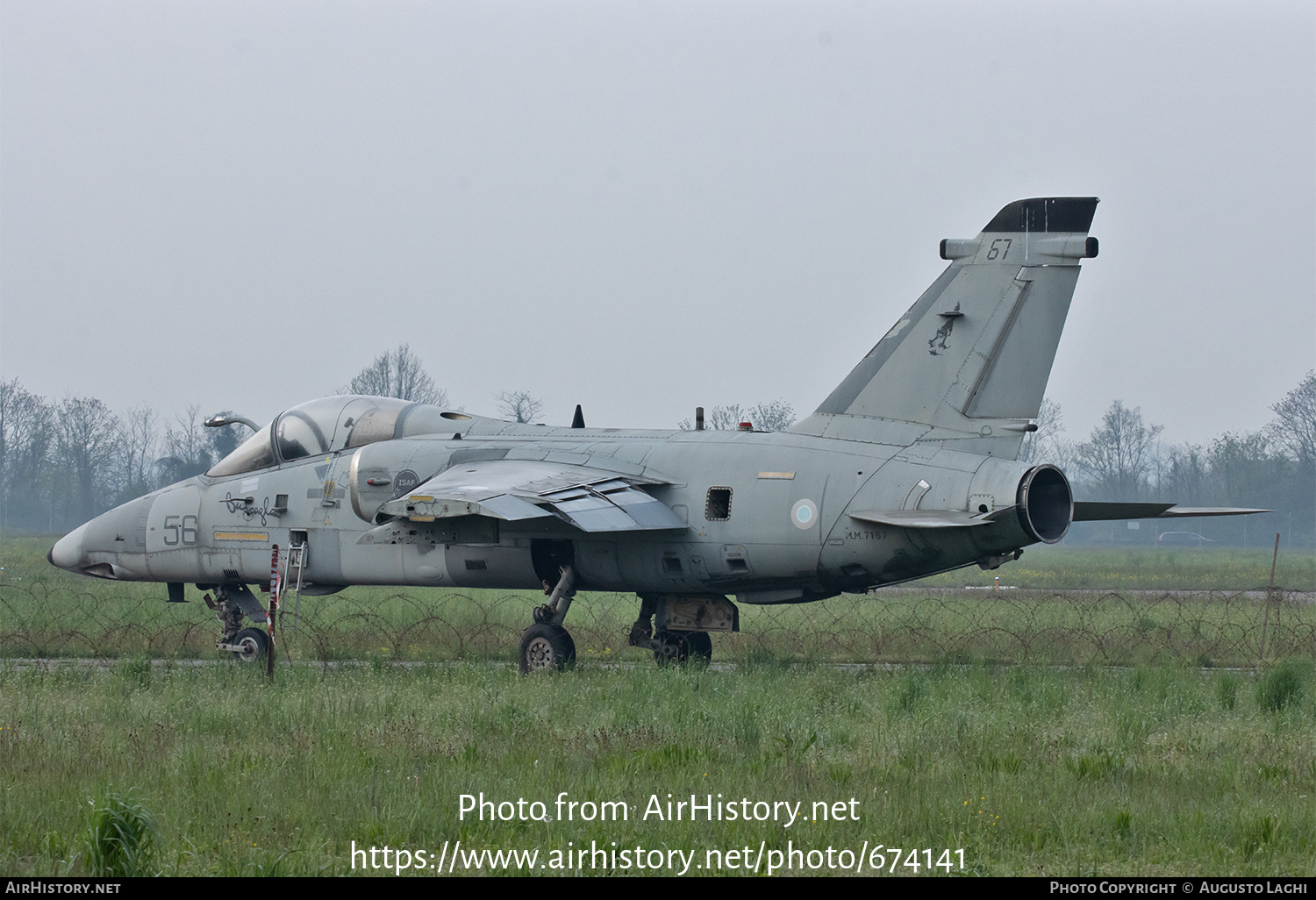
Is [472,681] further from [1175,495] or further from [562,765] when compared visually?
[1175,495]

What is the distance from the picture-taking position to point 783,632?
2056 centimetres

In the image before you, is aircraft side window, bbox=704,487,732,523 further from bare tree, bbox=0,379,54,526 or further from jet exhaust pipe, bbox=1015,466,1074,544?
bare tree, bbox=0,379,54,526

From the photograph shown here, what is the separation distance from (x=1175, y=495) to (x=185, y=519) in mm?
93063

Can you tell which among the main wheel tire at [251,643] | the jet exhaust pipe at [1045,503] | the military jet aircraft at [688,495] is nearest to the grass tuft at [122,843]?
the military jet aircraft at [688,495]

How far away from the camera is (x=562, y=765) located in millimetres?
8867

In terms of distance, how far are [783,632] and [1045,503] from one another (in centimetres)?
822

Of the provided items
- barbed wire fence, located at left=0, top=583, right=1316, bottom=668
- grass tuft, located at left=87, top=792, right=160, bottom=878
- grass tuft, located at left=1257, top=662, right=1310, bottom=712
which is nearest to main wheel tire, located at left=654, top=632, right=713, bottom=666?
barbed wire fence, located at left=0, top=583, right=1316, bottom=668

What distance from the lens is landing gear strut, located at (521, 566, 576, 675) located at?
14.8 metres

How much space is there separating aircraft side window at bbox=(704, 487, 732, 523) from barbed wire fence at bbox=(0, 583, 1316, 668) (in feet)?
8.59

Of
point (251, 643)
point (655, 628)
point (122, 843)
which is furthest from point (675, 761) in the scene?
point (251, 643)

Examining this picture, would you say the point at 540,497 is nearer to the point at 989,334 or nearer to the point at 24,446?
the point at 989,334

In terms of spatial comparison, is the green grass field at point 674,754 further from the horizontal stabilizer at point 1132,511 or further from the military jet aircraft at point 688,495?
the horizontal stabilizer at point 1132,511

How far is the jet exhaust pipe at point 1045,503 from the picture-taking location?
1264 cm

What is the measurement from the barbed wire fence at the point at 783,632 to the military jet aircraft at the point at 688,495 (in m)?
1.35
